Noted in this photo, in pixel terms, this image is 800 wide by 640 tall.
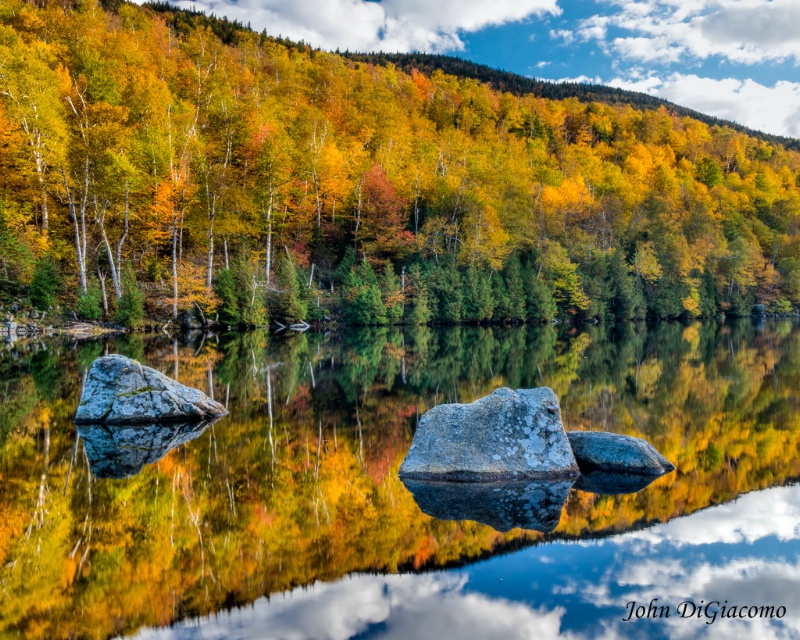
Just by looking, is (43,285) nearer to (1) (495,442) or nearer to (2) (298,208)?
(2) (298,208)

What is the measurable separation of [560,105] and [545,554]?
352 feet

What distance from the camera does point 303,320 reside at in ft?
129

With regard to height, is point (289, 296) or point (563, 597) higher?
point (563, 597)

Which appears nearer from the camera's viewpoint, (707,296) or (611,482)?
(611,482)

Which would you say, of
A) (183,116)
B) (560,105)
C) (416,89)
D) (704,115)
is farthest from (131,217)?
(704,115)

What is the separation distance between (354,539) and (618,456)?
4.59 m

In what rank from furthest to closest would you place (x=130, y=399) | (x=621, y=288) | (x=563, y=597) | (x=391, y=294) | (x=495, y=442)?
(x=621, y=288), (x=391, y=294), (x=130, y=399), (x=495, y=442), (x=563, y=597)

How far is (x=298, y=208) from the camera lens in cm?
4362

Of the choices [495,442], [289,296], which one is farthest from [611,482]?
[289,296]

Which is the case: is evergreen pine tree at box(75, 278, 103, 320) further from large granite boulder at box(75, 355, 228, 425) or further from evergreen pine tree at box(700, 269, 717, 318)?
evergreen pine tree at box(700, 269, 717, 318)

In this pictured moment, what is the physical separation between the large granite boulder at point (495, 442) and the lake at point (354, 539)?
1.87 ft

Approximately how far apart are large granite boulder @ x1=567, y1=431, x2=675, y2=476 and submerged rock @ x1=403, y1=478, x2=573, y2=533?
2.93 ft
